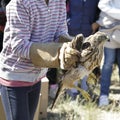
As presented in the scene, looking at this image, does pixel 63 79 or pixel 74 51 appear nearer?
pixel 74 51

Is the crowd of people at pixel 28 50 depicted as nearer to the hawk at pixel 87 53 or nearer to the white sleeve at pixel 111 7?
the hawk at pixel 87 53

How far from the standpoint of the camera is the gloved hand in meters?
1.67

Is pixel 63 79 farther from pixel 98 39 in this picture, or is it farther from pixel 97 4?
pixel 97 4

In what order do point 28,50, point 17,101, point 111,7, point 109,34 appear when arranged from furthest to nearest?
1. point 109,34
2. point 111,7
3. point 17,101
4. point 28,50

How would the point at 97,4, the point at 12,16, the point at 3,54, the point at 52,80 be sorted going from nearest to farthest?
the point at 12,16, the point at 3,54, the point at 97,4, the point at 52,80

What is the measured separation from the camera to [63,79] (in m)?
1.81

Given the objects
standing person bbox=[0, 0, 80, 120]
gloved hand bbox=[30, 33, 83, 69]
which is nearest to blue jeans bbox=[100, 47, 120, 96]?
standing person bbox=[0, 0, 80, 120]

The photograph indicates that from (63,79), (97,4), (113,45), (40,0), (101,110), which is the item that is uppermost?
(40,0)

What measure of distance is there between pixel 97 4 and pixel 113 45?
0.45 metres

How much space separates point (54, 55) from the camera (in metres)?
1.76

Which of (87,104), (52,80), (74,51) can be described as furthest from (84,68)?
(52,80)

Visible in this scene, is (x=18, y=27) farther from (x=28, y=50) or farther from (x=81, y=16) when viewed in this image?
(x=81, y=16)

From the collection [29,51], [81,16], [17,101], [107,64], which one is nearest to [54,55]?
[29,51]

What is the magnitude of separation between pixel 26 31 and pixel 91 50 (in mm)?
345
